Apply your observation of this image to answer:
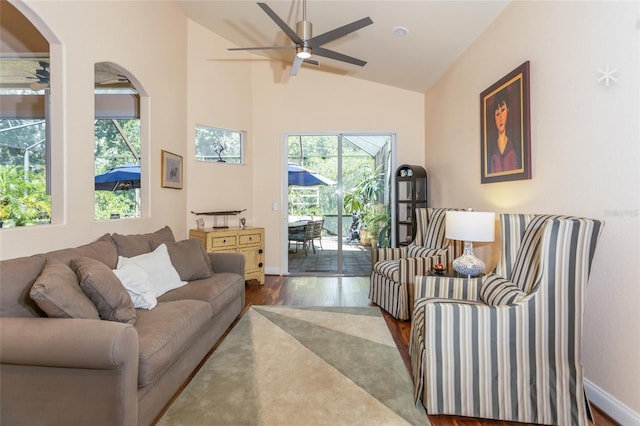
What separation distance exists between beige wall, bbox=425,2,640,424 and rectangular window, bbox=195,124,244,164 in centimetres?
376

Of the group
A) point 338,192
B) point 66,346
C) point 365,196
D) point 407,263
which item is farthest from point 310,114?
point 66,346

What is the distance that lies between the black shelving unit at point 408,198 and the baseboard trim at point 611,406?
289cm

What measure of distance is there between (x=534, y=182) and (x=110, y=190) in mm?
3855

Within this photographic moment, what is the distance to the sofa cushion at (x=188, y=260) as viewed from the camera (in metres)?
2.97

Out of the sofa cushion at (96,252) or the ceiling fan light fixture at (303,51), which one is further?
the ceiling fan light fixture at (303,51)

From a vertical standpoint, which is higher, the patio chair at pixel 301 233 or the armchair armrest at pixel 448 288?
the patio chair at pixel 301 233

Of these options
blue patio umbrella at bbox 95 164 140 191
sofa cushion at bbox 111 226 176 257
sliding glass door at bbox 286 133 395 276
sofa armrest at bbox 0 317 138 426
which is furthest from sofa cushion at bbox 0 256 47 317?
sliding glass door at bbox 286 133 395 276

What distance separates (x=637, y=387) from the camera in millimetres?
1692

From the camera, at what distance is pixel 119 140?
3619 millimetres

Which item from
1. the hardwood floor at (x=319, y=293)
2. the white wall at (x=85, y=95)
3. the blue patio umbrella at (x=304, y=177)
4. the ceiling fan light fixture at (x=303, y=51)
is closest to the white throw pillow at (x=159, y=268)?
the white wall at (x=85, y=95)

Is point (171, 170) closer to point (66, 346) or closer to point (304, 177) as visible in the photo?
point (304, 177)

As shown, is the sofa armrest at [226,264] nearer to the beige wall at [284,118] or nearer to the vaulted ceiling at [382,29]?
the beige wall at [284,118]

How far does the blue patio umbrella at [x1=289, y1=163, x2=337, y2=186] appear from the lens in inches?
213

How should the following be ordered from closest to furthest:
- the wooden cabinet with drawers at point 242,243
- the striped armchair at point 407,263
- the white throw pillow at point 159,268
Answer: the white throw pillow at point 159,268, the striped armchair at point 407,263, the wooden cabinet with drawers at point 242,243
